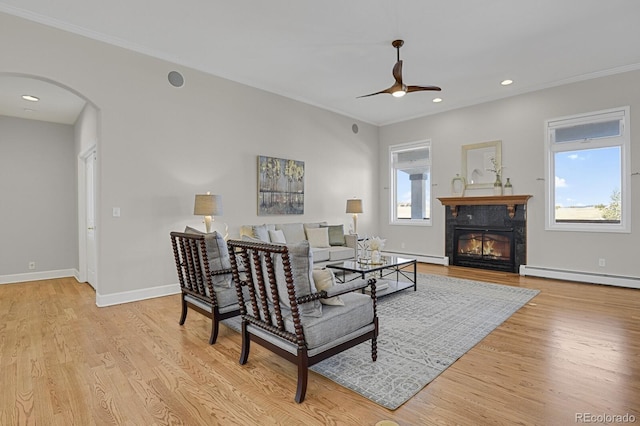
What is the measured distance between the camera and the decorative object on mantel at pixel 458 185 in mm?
6781

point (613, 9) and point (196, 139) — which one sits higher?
point (613, 9)

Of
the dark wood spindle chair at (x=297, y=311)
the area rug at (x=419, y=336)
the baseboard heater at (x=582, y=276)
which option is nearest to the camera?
the dark wood spindle chair at (x=297, y=311)

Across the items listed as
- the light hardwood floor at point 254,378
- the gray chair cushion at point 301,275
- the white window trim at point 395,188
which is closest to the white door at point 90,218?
the light hardwood floor at point 254,378

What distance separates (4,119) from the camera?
575cm

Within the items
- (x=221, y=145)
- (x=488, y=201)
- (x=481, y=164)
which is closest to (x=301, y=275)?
(x=221, y=145)

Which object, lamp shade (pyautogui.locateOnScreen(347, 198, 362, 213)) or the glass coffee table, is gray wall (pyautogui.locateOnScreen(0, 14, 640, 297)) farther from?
the glass coffee table

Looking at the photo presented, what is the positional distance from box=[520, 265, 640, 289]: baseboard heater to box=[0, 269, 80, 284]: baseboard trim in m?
8.07

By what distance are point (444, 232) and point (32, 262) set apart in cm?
788

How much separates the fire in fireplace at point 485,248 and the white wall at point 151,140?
12.0 ft

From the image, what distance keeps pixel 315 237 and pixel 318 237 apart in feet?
0.18

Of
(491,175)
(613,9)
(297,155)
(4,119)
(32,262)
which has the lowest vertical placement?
(32,262)

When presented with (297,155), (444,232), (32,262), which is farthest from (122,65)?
(444,232)

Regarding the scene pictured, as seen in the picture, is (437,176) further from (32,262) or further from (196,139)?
(32,262)

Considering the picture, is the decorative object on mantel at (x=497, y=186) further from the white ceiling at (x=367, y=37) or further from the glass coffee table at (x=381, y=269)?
the glass coffee table at (x=381, y=269)
